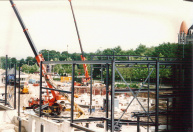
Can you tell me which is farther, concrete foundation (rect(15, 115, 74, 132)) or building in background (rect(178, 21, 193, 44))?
concrete foundation (rect(15, 115, 74, 132))

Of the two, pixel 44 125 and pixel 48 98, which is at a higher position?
pixel 44 125

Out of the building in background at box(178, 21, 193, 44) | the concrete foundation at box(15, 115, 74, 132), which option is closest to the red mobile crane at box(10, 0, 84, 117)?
the concrete foundation at box(15, 115, 74, 132)

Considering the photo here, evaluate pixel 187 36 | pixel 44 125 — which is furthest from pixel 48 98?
pixel 187 36

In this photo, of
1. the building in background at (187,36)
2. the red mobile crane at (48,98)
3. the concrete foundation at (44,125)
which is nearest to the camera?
the building in background at (187,36)

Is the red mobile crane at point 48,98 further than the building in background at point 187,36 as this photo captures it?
Yes

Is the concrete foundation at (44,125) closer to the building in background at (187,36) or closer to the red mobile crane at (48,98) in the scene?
the red mobile crane at (48,98)

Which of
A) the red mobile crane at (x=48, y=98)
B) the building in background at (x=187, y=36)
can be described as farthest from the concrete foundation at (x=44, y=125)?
the building in background at (x=187, y=36)

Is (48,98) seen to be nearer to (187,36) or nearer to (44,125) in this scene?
(44,125)

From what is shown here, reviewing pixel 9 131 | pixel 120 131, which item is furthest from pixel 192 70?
pixel 9 131

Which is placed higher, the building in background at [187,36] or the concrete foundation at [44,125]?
the building in background at [187,36]

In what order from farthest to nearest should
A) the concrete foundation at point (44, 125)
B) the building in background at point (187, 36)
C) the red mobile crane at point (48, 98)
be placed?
the red mobile crane at point (48, 98)
the concrete foundation at point (44, 125)
the building in background at point (187, 36)

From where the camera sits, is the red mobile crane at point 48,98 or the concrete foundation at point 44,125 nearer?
the concrete foundation at point 44,125

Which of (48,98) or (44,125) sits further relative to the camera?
(48,98)

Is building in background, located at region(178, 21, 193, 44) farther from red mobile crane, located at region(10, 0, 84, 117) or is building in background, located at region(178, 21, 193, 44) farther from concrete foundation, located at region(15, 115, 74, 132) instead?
red mobile crane, located at region(10, 0, 84, 117)
